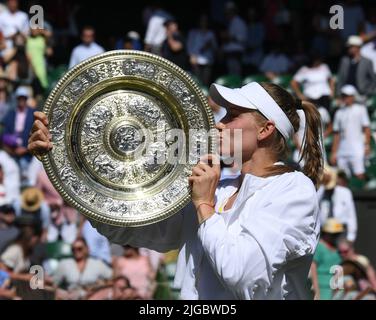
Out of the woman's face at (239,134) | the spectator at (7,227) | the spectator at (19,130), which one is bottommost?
the spectator at (7,227)

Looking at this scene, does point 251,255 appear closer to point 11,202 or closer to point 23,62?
point 11,202

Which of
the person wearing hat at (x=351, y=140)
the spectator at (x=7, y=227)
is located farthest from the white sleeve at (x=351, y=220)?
the spectator at (x=7, y=227)

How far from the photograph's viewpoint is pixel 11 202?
10.9m

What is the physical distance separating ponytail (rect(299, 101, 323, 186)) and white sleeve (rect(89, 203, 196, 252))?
0.48 meters

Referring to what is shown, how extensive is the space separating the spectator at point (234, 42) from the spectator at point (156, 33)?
2.67ft

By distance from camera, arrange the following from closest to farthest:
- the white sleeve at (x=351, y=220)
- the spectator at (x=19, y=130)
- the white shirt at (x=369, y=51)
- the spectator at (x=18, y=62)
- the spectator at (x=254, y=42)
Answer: the white sleeve at (x=351, y=220) < the spectator at (x=19, y=130) < the spectator at (x=18, y=62) < the white shirt at (x=369, y=51) < the spectator at (x=254, y=42)

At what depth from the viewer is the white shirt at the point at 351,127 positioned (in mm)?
11844

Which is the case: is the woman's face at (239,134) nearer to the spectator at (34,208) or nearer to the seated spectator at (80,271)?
the seated spectator at (80,271)

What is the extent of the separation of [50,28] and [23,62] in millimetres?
1259

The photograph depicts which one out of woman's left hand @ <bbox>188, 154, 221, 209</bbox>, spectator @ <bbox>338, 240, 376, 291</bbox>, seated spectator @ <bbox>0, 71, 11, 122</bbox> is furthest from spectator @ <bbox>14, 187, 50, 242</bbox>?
woman's left hand @ <bbox>188, 154, 221, 209</bbox>

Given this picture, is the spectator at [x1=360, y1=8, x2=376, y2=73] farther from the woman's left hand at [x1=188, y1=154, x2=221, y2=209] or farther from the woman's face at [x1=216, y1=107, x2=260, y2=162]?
the woman's left hand at [x1=188, y1=154, x2=221, y2=209]

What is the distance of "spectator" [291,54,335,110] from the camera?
12.4 meters
